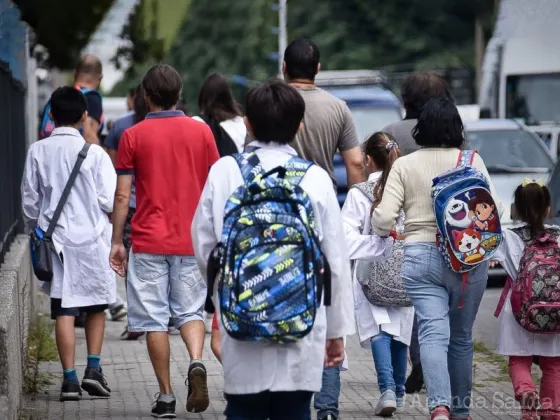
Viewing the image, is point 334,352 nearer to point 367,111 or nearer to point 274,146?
point 274,146

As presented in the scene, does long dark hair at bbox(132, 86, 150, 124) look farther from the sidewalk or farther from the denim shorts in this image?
the denim shorts

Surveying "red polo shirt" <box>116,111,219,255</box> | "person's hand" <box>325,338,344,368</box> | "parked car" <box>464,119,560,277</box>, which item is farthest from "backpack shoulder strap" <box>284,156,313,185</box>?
"parked car" <box>464,119,560,277</box>

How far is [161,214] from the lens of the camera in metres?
7.34

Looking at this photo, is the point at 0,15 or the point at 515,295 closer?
the point at 515,295

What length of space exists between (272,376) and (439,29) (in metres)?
51.8

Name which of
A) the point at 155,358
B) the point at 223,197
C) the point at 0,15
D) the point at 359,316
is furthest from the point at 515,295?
the point at 0,15

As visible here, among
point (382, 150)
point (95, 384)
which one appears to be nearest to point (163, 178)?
point (382, 150)

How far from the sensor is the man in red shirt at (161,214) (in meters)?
7.34

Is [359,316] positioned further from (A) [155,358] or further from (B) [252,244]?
(B) [252,244]

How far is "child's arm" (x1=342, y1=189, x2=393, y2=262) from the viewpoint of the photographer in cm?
693

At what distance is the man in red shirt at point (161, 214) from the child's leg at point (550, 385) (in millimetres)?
1786

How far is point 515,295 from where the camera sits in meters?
7.04

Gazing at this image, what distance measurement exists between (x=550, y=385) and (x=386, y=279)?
1074mm

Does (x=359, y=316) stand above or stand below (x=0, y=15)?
below
